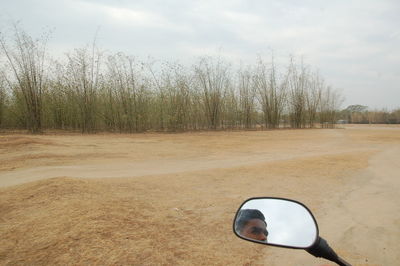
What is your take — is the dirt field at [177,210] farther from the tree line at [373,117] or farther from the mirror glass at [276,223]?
the tree line at [373,117]

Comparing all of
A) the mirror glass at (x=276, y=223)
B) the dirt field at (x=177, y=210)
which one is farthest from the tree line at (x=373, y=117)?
the mirror glass at (x=276, y=223)

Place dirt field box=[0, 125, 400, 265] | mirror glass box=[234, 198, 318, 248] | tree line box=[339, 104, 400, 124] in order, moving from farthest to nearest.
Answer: tree line box=[339, 104, 400, 124], dirt field box=[0, 125, 400, 265], mirror glass box=[234, 198, 318, 248]

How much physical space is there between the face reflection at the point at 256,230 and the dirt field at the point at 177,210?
3.96 feet

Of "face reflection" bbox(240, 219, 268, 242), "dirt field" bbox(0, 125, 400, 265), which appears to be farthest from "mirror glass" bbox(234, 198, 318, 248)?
"dirt field" bbox(0, 125, 400, 265)

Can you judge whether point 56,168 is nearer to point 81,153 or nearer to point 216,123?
point 81,153

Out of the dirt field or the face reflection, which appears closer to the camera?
the face reflection

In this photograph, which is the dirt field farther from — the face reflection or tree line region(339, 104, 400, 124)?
tree line region(339, 104, 400, 124)

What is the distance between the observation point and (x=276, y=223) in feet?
3.56

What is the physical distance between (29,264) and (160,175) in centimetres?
301

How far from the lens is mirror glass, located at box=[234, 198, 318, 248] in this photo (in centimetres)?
102

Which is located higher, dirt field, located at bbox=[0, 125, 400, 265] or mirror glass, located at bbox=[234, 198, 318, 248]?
mirror glass, located at bbox=[234, 198, 318, 248]

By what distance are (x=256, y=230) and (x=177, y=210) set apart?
2.24m

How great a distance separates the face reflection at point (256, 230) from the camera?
1062mm

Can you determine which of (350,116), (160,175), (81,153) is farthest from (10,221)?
(350,116)
